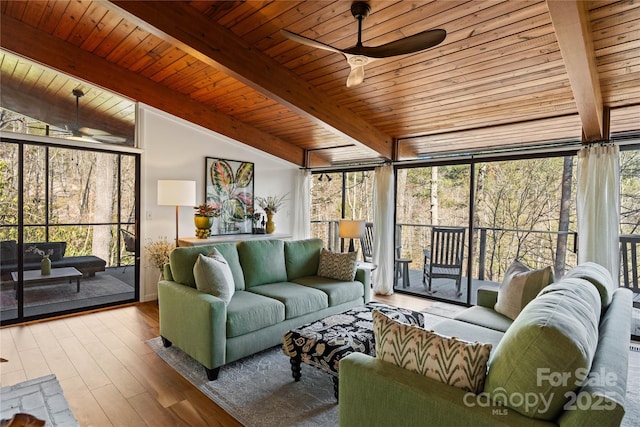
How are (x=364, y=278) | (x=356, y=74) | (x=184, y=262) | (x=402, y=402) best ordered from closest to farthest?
(x=402, y=402) < (x=356, y=74) < (x=184, y=262) < (x=364, y=278)

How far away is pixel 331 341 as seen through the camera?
237 centimetres

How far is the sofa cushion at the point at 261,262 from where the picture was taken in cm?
365

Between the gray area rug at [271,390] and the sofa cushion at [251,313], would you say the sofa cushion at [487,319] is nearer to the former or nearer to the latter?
the gray area rug at [271,390]

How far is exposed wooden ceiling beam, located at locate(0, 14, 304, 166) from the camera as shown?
3.59 meters

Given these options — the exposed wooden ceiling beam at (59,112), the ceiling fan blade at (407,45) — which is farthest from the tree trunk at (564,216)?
the exposed wooden ceiling beam at (59,112)

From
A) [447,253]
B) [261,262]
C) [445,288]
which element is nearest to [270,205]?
[261,262]

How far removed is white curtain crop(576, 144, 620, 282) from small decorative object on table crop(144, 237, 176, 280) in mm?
5062

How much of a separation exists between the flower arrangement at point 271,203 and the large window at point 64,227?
207cm

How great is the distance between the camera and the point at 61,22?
3.47 metres

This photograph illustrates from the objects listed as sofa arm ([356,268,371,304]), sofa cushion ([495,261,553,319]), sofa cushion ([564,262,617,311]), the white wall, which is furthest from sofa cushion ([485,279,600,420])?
the white wall

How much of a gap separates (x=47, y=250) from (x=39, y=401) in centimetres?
242

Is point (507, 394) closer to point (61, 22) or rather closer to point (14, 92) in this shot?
point (61, 22)

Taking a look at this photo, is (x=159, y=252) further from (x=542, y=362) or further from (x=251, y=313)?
(x=542, y=362)

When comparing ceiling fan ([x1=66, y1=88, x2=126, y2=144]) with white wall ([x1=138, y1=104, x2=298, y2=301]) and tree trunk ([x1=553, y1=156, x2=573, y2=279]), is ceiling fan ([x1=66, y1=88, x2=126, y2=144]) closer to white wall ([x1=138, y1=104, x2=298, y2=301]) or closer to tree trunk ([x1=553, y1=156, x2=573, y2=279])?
white wall ([x1=138, y1=104, x2=298, y2=301])
